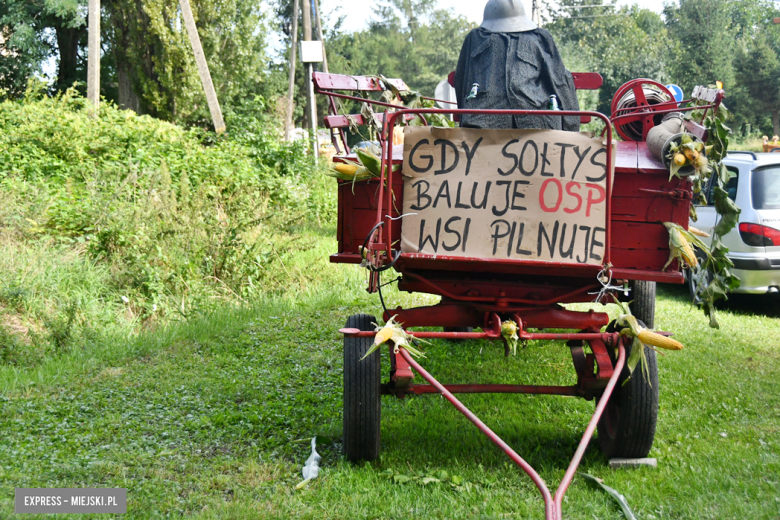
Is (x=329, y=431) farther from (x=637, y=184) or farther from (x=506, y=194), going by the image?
→ (x=637, y=184)

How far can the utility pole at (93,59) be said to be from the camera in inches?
491

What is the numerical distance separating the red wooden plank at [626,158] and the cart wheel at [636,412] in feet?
2.74

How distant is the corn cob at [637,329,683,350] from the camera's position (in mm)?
3305

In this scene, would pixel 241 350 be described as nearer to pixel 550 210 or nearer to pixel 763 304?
pixel 550 210

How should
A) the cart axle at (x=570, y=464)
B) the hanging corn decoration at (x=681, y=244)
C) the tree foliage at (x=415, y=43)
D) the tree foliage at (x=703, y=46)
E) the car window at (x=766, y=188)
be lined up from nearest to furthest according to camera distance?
the cart axle at (x=570, y=464) → the hanging corn decoration at (x=681, y=244) → the car window at (x=766, y=188) → the tree foliage at (x=703, y=46) → the tree foliage at (x=415, y=43)

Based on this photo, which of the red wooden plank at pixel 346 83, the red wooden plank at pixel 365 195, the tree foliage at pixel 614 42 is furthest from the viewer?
the tree foliage at pixel 614 42

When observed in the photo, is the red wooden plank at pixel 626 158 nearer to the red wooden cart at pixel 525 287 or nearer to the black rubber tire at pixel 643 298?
the red wooden cart at pixel 525 287

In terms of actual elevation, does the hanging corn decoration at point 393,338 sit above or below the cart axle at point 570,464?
above

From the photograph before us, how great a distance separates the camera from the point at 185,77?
20.5 meters

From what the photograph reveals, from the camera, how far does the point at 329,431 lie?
4289 millimetres

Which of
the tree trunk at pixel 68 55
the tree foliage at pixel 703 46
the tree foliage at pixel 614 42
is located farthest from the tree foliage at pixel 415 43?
the tree trunk at pixel 68 55

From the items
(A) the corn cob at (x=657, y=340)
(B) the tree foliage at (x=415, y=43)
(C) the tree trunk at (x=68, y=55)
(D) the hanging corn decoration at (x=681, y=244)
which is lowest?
(A) the corn cob at (x=657, y=340)

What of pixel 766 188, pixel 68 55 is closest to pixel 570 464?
pixel 766 188

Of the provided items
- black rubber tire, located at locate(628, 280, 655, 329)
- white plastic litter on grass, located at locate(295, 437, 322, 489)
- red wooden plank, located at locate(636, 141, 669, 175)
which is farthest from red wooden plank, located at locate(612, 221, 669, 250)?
black rubber tire, located at locate(628, 280, 655, 329)
